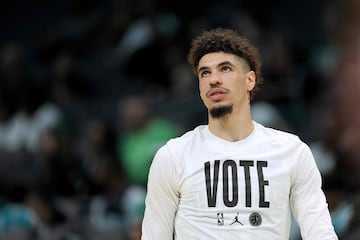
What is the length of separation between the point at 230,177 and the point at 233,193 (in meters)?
0.09

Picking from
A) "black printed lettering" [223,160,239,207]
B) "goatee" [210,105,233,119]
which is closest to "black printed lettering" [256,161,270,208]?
"black printed lettering" [223,160,239,207]

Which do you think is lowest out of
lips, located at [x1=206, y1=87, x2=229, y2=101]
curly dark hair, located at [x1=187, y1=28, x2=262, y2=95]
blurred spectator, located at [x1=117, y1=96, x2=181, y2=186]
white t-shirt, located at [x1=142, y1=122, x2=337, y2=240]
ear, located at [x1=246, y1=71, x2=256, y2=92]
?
white t-shirt, located at [x1=142, y1=122, x2=337, y2=240]

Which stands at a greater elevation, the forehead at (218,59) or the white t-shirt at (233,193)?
the forehead at (218,59)

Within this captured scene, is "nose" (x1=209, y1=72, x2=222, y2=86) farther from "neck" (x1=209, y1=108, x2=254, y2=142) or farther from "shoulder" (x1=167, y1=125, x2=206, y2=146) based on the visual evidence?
"shoulder" (x1=167, y1=125, x2=206, y2=146)

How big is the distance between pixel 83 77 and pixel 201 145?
20.7 ft

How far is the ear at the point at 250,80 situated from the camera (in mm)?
5293

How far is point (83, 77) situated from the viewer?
1142 centimetres

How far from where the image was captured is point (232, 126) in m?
5.28

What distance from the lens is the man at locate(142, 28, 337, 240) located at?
16.6 ft

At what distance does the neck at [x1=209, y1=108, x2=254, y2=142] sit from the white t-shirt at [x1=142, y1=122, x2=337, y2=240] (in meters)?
0.07

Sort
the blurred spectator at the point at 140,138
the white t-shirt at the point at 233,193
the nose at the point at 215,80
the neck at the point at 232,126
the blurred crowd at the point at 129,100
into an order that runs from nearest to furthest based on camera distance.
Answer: the white t-shirt at the point at 233,193 → the nose at the point at 215,80 → the neck at the point at 232,126 → the blurred crowd at the point at 129,100 → the blurred spectator at the point at 140,138

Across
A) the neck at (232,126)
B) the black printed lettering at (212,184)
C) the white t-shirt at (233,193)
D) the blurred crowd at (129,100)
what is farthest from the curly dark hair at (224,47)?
the blurred crowd at (129,100)

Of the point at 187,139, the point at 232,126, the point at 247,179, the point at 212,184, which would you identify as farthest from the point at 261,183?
the point at 187,139

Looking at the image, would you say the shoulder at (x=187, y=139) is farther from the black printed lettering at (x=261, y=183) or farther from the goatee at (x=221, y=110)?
the black printed lettering at (x=261, y=183)
